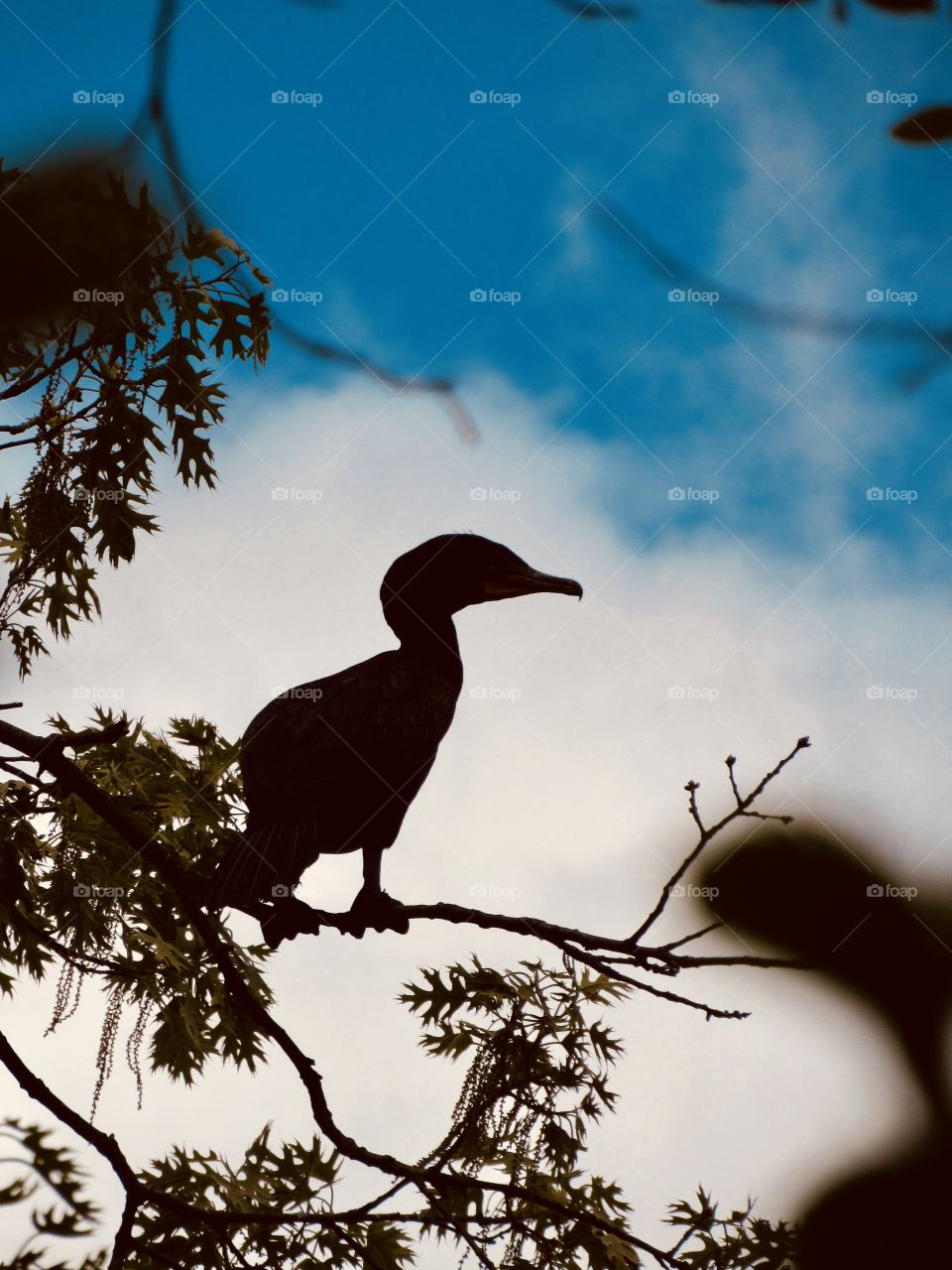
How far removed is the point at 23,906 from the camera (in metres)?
4.00

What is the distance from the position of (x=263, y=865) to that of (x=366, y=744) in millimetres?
544

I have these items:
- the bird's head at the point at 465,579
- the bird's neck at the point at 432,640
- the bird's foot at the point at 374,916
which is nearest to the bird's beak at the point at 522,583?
the bird's head at the point at 465,579

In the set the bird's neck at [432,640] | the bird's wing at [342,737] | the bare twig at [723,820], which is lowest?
the bare twig at [723,820]

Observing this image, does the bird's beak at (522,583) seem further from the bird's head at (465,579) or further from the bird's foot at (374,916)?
the bird's foot at (374,916)

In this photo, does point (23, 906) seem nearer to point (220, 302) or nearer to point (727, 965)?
point (220, 302)

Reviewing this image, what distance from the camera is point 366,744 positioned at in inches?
144

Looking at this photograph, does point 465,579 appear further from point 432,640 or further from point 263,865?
point 263,865

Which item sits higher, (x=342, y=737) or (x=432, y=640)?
(x=432, y=640)

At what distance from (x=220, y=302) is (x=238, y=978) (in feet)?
6.83

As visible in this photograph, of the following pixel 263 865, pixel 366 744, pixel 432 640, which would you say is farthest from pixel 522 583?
pixel 263 865

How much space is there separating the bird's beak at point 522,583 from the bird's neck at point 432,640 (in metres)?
0.18

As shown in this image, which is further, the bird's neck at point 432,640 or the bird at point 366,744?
the bird's neck at point 432,640

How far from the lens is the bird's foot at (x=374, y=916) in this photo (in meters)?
3.58

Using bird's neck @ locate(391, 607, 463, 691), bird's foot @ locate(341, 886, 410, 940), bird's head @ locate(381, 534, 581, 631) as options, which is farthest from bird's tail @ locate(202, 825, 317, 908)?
bird's head @ locate(381, 534, 581, 631)
